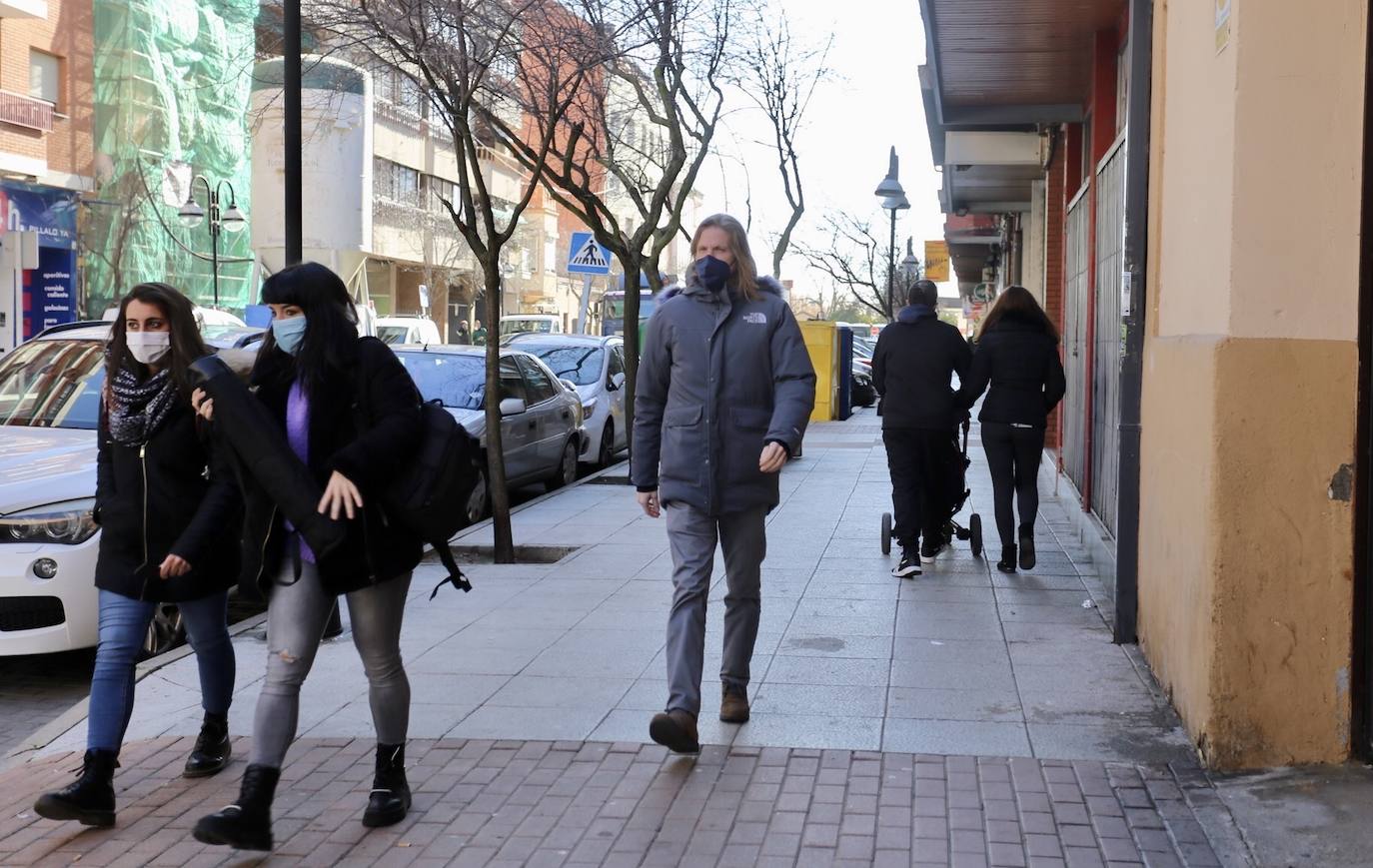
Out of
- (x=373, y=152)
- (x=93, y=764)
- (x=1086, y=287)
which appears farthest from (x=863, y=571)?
(x=373, y=152)

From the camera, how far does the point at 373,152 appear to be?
50344 mm

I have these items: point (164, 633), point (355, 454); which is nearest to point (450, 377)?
point (164, 633)

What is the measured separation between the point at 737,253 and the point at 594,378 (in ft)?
41.4

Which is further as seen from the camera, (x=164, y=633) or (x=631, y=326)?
(x=631, y=326)

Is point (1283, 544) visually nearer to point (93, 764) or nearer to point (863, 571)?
point (93, 764)

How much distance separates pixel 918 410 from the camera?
9.33 metres

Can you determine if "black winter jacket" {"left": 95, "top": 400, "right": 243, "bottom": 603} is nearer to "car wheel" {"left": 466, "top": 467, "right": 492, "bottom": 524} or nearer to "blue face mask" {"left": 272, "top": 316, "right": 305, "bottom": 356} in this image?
"blue face mask" {"left": 272, "top": 316, "right": 305, "bottom": 356}

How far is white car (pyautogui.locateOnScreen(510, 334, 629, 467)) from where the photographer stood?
1758 centimetres

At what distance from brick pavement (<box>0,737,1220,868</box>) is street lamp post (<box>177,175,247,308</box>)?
30612mm

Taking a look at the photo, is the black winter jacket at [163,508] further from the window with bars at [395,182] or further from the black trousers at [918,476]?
the window with bars at [395,182]

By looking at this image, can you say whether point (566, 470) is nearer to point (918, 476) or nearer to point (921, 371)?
point (918, 476)

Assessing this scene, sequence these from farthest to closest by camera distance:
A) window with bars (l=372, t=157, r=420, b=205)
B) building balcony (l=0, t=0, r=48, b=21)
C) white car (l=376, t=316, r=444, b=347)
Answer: window with bars (l=372, t=157, r=420, b=205)
white car (l=376, t=316, r=444, b=347)
building balcony (l=0, t=0, r=48, b=21)

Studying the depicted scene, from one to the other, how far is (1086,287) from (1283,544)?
673 centimetres

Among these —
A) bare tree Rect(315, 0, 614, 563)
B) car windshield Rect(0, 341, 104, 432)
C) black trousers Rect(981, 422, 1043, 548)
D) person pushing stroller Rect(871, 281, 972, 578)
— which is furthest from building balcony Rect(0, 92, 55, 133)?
black trousers Rect(981, 422, 1043, 548)
